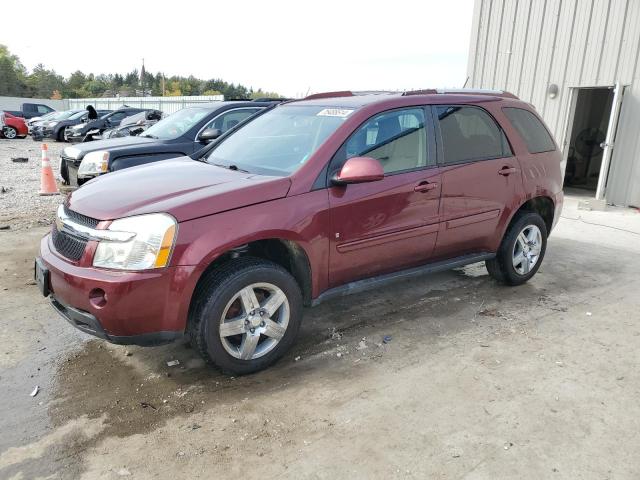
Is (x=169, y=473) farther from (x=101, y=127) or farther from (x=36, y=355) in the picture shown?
(x=101, y=127)

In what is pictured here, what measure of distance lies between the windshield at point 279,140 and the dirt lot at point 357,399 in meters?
1.35

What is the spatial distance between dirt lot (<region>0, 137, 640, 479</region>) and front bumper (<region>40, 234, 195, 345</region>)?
0.46m

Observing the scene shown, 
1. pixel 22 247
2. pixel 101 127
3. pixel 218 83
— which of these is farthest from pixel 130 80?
pixel 22 247

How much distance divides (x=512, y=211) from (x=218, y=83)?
112773 mm

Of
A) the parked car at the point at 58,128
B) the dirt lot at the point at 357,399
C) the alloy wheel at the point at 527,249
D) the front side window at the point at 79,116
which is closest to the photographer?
the dirt lot at the point at 357,399

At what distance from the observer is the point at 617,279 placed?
5.34 metres

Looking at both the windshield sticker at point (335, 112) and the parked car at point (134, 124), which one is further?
the parked car at point (134, 124)

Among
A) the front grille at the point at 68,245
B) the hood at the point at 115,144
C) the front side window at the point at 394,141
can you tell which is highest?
the front side window at the point at 394,141

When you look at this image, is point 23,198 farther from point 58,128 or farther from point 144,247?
point 58,128

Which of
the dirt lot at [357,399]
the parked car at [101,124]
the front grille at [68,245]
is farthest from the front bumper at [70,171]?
the parked car at [101,124]

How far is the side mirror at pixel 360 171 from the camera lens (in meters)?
3.28

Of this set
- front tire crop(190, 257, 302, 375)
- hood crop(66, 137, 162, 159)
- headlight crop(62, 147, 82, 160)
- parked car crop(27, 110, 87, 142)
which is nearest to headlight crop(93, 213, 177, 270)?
front tire crop(190, 257, 302, 375)

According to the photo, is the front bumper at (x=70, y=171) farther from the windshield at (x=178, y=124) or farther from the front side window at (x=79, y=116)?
the front side window at (x=79, y=116)

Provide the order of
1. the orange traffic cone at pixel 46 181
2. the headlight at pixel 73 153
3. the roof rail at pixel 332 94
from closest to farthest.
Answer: the roof rail at pixel 332 94, the headlight at pixel 73 153, the orange traffic cone at pixel 46 181
